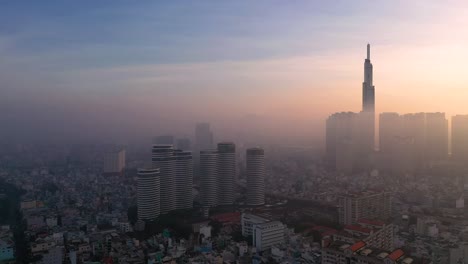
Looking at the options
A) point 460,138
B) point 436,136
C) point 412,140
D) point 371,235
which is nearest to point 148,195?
point 371,235

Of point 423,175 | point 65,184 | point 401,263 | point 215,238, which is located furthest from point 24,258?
point 423,175

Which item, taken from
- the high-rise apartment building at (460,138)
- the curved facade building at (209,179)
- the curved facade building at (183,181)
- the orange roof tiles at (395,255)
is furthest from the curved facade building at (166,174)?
the high-rise apartment building at (460,138)

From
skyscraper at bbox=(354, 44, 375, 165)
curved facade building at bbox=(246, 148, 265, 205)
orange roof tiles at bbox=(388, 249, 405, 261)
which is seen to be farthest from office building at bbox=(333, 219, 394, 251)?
skyscraper at bbox=(354, 44, 375, 165)

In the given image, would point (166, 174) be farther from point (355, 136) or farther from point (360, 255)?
point (355, 136)

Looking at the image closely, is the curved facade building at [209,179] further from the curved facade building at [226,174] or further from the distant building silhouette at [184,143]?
the distant building silhouette at [184,143]

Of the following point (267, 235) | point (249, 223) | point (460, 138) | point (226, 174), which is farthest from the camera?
point (460, 138)

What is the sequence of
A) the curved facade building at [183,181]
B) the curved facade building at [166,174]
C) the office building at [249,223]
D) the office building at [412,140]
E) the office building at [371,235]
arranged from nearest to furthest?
the office building at [371,235]
the office building at [249,223]
the curved facade building at [166,174]
the curved facade building at [183,181]
the office building at [412,140]

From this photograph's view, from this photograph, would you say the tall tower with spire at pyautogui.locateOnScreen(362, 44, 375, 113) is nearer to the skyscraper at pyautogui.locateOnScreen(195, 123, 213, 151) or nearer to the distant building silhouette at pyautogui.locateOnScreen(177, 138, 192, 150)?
the skyscraper at pyautogui.locateOnScreen(195, 123, 213, 151)
